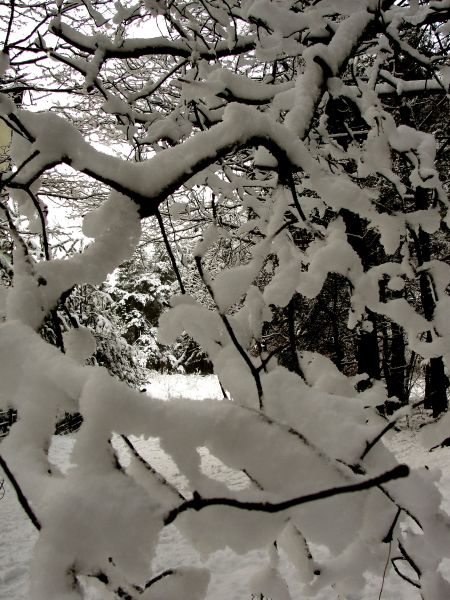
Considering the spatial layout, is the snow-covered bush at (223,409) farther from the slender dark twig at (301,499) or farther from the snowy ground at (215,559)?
the snowy ground at (215,559)

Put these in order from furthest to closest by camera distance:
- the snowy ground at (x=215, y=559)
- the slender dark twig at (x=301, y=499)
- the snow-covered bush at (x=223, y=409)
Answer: the snowy ground at (x=215, y=559) < the snow-covered bush at (x=223, y=409) < the slender dark twig at (x=301, y=499)

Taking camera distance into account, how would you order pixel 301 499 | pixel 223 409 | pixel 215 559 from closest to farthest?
1. pixel 301 499
2. pixel 223 409
3. pixel 215 559

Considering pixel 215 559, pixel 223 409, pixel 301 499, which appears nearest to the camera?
pixel 301 499

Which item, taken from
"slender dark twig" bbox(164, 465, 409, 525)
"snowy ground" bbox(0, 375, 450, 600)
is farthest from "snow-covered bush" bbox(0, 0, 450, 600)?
"snowy ground" bbox(0, 375, 450, 600)

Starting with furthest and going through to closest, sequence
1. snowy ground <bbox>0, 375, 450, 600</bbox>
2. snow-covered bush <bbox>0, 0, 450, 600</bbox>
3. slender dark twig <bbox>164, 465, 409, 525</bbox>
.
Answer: snowy ground <bbox>0, 375, 450, 600</bbox>
snow-covered bush <bbox>0, 0, 450, 600</bbox>
slender dark twig <bbox>164, 465, 409, 525</bbox>

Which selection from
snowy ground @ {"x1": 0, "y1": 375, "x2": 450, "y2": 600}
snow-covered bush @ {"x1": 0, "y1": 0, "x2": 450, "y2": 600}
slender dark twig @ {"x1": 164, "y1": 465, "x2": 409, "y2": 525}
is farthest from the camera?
snowy ground @ {"x1": 0, "y1": 375, "x2": 450, "y2": 600}

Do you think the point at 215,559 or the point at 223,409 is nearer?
the point at 223,409

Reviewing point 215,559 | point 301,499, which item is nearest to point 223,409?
point 301,499

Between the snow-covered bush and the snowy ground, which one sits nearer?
the snow-covered bush

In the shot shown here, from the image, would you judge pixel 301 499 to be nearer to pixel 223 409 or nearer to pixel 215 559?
pixel 223 409

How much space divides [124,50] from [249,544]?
289 centimetres

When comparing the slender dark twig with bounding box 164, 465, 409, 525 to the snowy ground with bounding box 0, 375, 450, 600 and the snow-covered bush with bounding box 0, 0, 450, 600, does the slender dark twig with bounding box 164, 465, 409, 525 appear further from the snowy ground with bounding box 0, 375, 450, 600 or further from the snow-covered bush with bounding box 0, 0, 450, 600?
the snowy ground with bounding box 0, 375, 450, 600

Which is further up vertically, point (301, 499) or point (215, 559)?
point (301, 499)

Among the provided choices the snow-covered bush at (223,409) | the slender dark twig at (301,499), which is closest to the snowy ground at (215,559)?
the snow-covered bush at (223,409)
